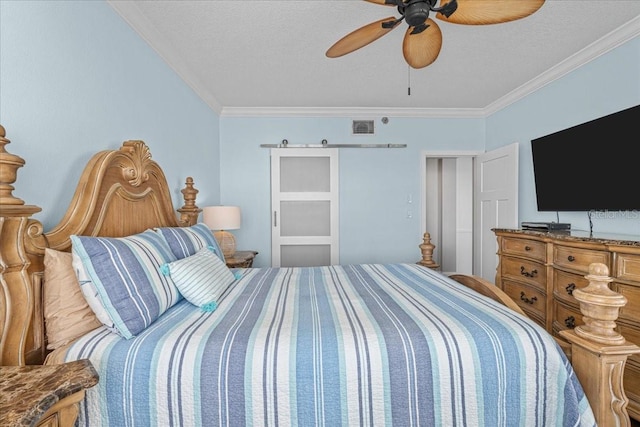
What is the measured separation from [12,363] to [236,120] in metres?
3.34

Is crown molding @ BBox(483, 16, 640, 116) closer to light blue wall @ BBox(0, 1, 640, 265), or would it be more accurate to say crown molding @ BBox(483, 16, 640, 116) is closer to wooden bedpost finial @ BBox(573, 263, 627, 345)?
light blue wall @ BBox(0, 1, 640, 265)

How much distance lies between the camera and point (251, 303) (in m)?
1.51

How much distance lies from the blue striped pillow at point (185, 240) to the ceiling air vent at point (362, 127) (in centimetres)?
255

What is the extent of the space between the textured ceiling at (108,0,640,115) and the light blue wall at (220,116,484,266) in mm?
350

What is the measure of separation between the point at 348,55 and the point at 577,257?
2.25 m

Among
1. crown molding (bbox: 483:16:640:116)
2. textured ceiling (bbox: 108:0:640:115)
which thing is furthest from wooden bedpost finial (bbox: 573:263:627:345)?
crown molding (bbox: 483:16:640:116)

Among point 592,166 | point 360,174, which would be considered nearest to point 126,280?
point 592,166

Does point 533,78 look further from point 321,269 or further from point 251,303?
point 251,303

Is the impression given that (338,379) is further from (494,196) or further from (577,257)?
(494,196)

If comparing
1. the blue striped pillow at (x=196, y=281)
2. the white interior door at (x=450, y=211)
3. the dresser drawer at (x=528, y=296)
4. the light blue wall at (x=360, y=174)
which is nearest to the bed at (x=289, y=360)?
the blue striped pillow at (x=196, y=281)

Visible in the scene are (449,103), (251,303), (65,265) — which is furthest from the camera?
(449,103)

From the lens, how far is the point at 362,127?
3986 mm

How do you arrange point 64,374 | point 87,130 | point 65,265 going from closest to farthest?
1. point 64,374
2. point 65,265
3. point 87,130

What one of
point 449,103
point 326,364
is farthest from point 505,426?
point 449,103
